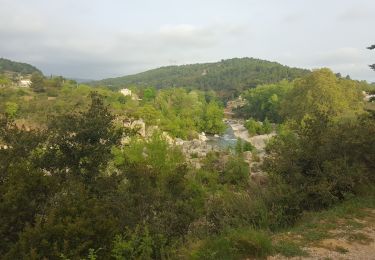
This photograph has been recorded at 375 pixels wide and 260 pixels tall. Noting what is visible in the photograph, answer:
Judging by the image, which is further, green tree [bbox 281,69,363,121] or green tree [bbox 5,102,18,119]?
green tree [bbox 5,102,18,119]

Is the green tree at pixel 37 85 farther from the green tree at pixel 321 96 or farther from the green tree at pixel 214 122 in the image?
the green tree at pixel 321 96

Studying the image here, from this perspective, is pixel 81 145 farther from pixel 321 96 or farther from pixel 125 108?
pixel 125 108

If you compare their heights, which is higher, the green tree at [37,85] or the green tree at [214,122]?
the green tree at [37,85]

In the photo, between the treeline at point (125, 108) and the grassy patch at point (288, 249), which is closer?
the grassy patch at point (288, 249)

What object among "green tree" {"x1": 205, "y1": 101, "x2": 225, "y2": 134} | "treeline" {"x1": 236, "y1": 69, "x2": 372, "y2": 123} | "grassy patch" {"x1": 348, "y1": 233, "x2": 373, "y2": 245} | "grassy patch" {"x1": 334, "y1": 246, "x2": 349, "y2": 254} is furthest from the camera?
"green tree" {"x1": 205, "y1": 101, "x2": 225, "y2": 134}

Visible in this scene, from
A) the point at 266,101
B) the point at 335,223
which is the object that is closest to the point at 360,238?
the point at 335,223

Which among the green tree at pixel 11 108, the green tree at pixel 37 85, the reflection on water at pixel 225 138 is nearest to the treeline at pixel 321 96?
the reflection on water at pixel 225 138

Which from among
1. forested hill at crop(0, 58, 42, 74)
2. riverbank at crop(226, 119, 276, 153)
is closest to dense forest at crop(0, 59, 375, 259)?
riverbank at crop(226, 119, 276, 153)

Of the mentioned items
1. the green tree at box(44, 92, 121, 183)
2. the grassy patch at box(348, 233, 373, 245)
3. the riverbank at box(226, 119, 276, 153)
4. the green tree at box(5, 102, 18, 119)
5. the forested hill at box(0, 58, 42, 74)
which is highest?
the forested hill at box(0, 58, 42, 74)

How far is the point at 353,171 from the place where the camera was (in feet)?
37.8

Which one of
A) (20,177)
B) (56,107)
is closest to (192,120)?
(56,107)

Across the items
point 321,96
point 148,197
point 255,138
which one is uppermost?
point 321,96

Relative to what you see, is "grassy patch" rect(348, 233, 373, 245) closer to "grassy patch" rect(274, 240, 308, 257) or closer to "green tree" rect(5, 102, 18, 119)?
"grassy patch" rect(274, 240, 308, 257)

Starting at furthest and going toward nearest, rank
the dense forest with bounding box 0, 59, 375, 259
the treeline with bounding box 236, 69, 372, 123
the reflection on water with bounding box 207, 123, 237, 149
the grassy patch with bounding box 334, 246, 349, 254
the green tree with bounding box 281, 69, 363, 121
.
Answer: the reflection on water with bounding box 207, 123, 237, 149, the treeline with bounding box 236, 69, 372, 123, the green tree with bounding box 281, 69, 363, 121, the grassy patch with bounding box 334, 246, 349, 254, the dense forest with bounding box 0, 59, 375, 259
